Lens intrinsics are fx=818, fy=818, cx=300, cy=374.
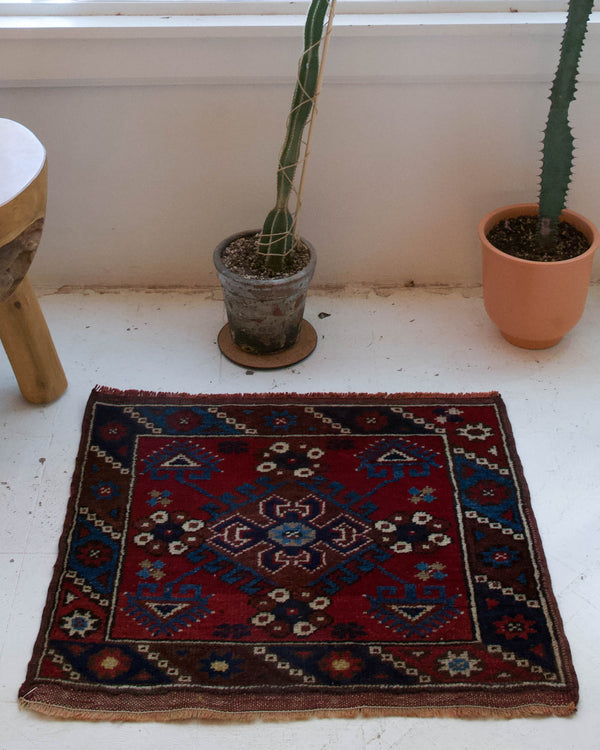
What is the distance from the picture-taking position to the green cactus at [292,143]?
5.96ft

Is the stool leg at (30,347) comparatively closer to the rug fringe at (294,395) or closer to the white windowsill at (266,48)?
the rug fringe at (294,395)

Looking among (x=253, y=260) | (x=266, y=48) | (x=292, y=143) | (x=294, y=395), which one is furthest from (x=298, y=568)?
(x=266, y=48)

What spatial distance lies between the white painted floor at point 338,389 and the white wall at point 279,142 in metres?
0.14

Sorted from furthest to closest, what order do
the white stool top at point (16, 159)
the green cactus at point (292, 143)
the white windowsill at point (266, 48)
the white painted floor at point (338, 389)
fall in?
the white windowsill at point (266, 48)
the green cactus at point (292, 143)
the white stool top at point (16, 159)
the white painted floor at point (338, 389)

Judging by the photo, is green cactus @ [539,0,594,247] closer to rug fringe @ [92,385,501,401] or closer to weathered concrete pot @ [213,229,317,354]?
rug fringe @ [92,385,501,401]

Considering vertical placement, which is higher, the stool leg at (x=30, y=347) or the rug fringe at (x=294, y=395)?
the stool leg at (x=30, y=347)

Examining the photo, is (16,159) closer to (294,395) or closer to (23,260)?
(23,260)

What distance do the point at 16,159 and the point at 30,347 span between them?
0.48 m

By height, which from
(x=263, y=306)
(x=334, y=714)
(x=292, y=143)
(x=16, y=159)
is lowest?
(x=334, y=714)

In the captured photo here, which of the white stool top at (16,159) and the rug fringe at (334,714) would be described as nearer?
the rug fringe at (334,714)

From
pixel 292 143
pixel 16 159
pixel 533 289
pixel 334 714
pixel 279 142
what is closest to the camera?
pixel 334 714

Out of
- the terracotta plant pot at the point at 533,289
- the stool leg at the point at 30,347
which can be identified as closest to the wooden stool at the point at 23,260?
the stool leg at the point at 30,347

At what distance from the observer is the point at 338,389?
6.98 ft

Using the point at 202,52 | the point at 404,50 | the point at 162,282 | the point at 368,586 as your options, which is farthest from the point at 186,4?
the point at 368,586
